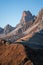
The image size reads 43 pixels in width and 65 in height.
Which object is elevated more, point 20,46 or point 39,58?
point 20,46

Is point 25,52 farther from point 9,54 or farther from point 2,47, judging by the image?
point 2,47

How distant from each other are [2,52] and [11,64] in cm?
847

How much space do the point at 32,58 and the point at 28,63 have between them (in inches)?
127

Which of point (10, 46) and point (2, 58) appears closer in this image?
point (2, 58)

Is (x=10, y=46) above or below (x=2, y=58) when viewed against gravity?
above

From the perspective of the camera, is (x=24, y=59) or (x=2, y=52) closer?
(x=24, y=59)

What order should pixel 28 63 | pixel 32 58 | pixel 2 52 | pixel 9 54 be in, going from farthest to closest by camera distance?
1. pixel 2 52
2. pixel 9 54
3. pixel 32 58
4. pixel 28 63

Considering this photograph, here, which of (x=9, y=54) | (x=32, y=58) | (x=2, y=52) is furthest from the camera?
(x=2, y=52)

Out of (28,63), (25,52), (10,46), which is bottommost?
(28,63)

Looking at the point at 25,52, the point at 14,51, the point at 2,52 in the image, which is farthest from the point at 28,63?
the point at 2,52

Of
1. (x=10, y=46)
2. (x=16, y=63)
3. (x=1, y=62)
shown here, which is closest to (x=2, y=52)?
(x=10, y=46)

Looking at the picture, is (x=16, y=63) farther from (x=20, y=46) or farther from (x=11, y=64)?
(x=20, y=46)

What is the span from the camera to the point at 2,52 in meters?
47.9

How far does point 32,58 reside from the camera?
41.3m
